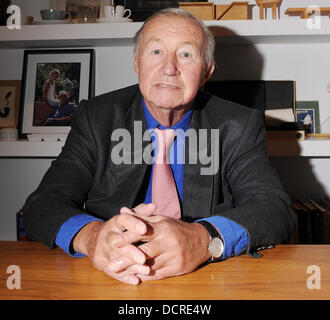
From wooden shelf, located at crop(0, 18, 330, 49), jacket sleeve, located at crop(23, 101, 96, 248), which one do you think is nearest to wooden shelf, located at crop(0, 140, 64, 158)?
wooden shelf, located at crop(0, 18, 330, 49)

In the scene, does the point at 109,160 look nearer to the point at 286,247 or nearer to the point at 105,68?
the point at 286,247

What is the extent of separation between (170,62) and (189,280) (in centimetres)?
76

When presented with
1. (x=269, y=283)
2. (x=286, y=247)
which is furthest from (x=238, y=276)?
(x=286, y=247)

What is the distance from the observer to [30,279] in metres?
0.83

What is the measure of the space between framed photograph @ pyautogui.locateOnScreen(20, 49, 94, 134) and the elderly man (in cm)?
77

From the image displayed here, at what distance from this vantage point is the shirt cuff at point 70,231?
975mm

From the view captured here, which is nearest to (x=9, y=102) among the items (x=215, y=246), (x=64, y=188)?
(x=64, y=188)

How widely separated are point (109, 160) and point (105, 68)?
41.6 inches

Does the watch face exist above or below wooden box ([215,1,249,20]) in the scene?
below

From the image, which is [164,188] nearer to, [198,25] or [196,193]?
[196,193]

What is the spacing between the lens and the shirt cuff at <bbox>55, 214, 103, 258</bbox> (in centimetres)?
97

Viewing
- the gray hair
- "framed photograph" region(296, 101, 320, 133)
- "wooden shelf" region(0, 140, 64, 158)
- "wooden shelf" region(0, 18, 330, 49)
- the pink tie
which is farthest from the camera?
"framed photograph" region(296, 101, 320, 133)
